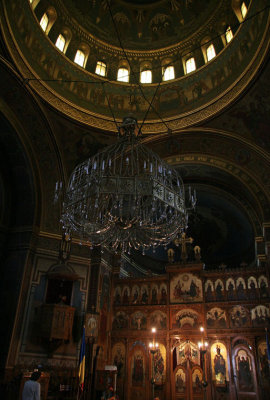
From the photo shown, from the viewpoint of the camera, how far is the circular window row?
1291 centimetres

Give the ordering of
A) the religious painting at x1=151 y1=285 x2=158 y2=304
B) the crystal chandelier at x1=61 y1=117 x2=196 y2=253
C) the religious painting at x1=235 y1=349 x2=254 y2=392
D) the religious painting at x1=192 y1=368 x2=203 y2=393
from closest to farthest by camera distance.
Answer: the crystal chandelier at x1=61 y1=117 x2=196 y2=253
the religious painting at x1=235 y1=349 x2=254 y2=392
the religious painting at x1=192 y1=368 x2=203 y2=393
the religious painting at x1=151 y1=285 x2=158 y2=304

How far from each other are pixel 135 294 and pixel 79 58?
10.8m

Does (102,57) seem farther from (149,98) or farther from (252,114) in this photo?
(252,114)

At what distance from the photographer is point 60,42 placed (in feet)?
45.1

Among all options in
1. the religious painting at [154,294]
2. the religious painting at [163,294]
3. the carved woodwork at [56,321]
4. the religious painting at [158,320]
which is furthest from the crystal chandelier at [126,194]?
the religious painting at [158,320]

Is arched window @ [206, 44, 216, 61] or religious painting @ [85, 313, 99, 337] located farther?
arched window @ [206, 44, 216, 61]

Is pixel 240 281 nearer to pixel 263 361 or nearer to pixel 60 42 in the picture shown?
pixel 263 361

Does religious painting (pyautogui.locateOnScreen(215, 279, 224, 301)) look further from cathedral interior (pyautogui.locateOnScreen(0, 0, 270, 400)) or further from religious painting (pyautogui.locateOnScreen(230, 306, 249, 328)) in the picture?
religious painting (pyautogui.locateOnScreen(230, 306, 249, 328))

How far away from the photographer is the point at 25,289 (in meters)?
11.2

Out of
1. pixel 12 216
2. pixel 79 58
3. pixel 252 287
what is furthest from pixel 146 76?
pixel 252 287

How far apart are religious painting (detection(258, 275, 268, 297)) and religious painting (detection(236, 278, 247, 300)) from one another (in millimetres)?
606

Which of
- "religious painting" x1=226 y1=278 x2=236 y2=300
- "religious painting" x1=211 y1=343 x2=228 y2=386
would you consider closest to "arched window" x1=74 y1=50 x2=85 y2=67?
"religious painting" x1=226 y1=278 x2=236 y2=300

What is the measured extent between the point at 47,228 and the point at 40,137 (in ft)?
12.1

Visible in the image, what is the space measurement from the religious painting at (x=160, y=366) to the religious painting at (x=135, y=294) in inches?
81.3
